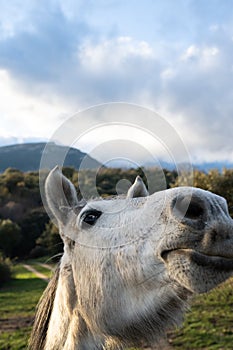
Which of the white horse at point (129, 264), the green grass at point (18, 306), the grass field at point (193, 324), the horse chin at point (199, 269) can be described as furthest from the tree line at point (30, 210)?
the horse chin at point (199, 269)

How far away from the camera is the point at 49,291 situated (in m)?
Answer: 3.57

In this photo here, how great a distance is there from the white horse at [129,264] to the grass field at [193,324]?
4.02m

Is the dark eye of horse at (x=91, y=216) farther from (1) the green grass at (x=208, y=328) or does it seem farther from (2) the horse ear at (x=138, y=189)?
(1) the green grass at (x=208, y=328)

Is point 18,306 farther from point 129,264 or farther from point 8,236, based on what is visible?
point 8,236

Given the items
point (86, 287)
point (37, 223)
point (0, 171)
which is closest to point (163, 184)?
point (86, 287)

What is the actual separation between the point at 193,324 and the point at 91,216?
409 inches

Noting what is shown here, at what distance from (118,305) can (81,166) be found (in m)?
1.38

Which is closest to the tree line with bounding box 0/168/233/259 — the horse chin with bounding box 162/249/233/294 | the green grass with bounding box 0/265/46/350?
the green grass with bounding box 0/265/46/350

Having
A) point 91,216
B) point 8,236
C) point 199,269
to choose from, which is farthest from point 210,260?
point 8,236

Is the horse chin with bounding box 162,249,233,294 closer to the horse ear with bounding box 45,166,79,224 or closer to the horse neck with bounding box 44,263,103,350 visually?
the horse neck with bounding box 44,263,103,350

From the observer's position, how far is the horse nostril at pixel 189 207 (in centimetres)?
223

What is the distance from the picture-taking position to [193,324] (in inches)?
482

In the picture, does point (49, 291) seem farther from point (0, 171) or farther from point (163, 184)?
point (0, 171)

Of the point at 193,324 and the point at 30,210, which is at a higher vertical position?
the point at 30,210
